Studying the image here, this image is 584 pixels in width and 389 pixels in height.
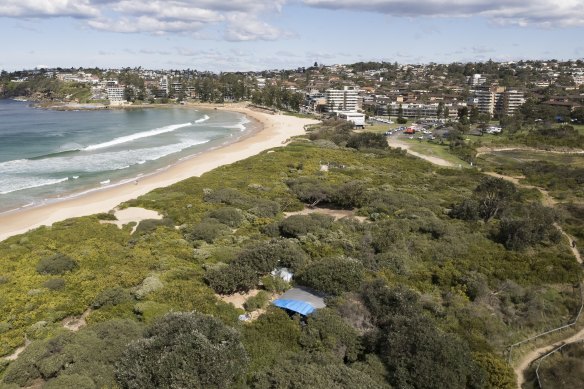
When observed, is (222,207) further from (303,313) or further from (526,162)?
(526,162)

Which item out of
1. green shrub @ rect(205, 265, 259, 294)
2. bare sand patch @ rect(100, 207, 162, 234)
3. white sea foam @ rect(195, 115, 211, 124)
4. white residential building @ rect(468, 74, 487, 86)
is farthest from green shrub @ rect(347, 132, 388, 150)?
white residential building @ rect(468, 74, 487, 86)

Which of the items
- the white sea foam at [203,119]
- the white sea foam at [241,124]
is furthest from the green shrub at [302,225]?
the white sea foam at [203,119]

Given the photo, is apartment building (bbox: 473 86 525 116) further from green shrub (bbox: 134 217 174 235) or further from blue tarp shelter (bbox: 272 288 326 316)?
blue tarp shelter (bbox: 272 288 326 316)

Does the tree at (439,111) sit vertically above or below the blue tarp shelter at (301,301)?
below

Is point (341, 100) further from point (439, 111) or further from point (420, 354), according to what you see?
point (420, 354)

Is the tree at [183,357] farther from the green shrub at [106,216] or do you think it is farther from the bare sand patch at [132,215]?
the green shrub at [106,216]

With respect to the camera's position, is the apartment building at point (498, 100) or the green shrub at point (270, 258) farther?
the apartment building at point (498, 100)

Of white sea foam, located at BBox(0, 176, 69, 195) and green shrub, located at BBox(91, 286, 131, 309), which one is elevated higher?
green shrub, located at BBox(91, 286, 131, 309)
